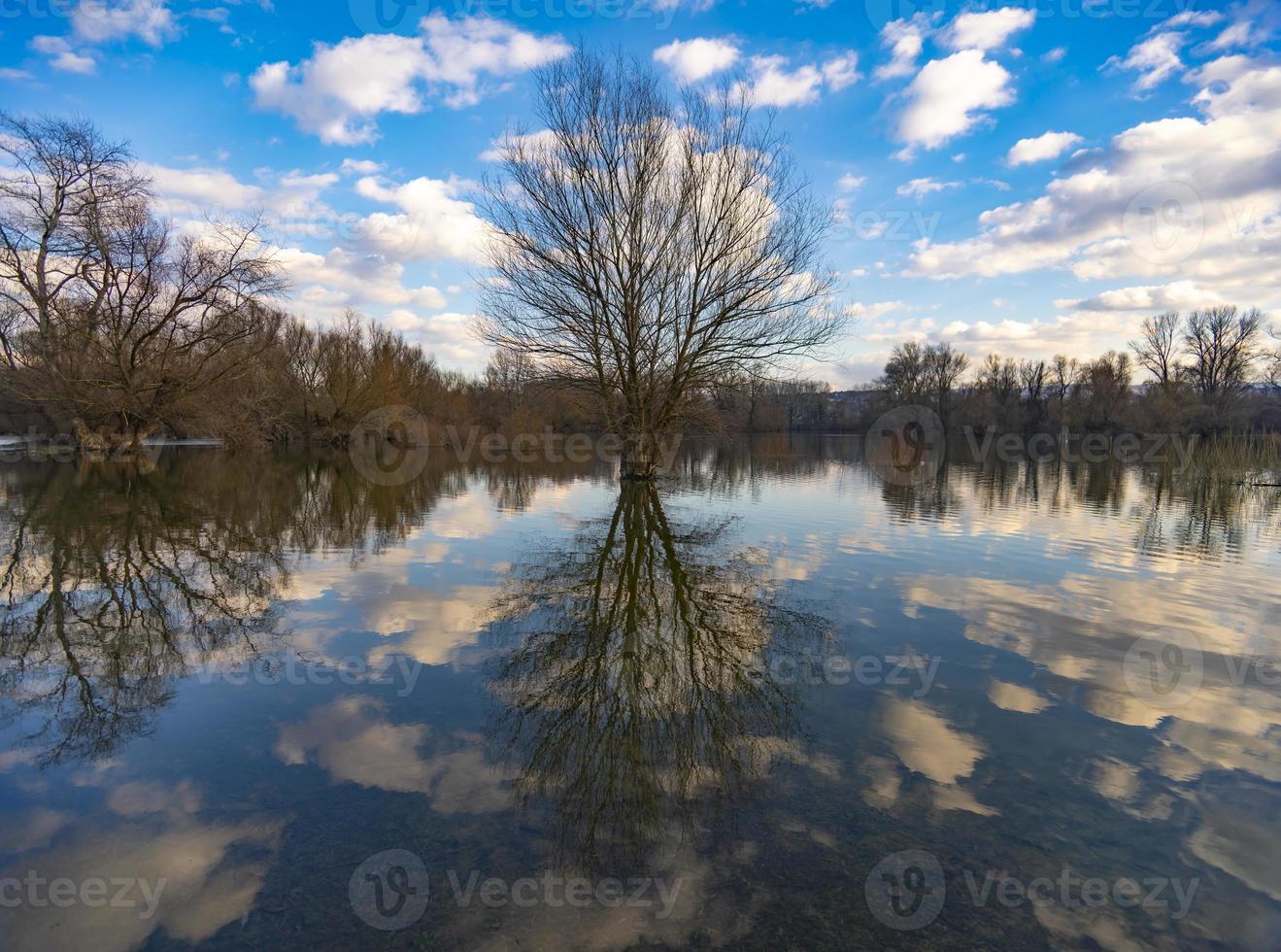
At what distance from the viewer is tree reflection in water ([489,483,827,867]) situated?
10.5 feet

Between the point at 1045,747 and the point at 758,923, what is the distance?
96.5 inches

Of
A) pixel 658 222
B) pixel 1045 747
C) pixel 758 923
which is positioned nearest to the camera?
pixel 758 923

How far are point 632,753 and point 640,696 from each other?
0.77m

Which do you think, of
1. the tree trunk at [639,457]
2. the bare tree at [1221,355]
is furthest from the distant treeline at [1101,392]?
the tree trunk at [639,457]

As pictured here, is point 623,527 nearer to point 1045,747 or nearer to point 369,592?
point 369,592

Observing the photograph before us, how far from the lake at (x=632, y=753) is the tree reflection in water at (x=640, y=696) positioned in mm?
24

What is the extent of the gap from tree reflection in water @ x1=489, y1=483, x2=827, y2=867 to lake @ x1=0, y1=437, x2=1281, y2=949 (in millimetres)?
24

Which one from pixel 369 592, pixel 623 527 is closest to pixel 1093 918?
pixel 369 592

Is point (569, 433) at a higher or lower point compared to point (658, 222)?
lower

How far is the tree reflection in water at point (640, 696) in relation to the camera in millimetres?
3188

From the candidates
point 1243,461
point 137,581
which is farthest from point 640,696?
point 1243,461

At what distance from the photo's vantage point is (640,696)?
14.6 ft

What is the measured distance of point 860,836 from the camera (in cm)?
300

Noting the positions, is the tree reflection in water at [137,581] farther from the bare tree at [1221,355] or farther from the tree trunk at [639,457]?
the bare tree at [1221,355]
